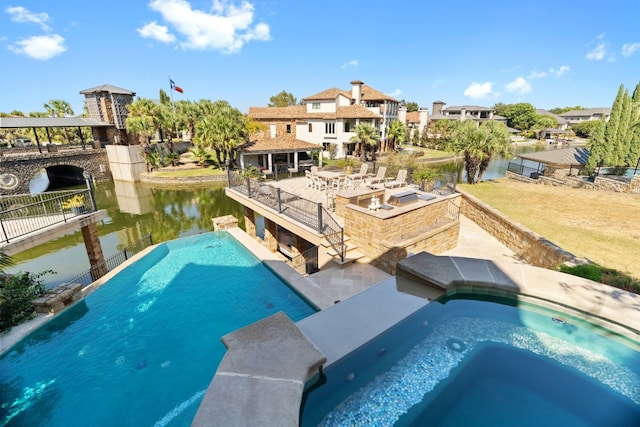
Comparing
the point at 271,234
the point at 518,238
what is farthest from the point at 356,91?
the point at 518,238

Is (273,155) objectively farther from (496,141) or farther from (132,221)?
(496,141)

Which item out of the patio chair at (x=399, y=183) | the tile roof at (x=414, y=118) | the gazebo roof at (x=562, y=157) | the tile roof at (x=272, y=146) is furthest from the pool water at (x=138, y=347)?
the tile roof at (x=414, y=118)

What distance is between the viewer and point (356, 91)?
138 ft

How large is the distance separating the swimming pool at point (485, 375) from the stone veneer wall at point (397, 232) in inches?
162

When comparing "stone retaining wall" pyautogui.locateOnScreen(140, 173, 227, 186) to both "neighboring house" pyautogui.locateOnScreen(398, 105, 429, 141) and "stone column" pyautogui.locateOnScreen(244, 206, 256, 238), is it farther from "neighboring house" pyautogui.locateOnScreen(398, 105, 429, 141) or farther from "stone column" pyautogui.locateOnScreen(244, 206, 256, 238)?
"neighboring house" pyautogui.locateOnScreen(398, 105, 429, 141)

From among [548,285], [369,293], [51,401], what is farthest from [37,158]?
[548,285]

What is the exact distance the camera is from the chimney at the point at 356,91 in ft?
136

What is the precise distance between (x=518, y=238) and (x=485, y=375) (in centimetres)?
837

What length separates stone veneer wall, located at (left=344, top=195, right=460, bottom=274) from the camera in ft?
29.2

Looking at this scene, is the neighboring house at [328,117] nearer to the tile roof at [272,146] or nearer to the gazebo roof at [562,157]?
the tile roof at [272,146]

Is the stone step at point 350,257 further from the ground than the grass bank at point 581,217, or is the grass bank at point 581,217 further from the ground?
the grass bank at point 581,217

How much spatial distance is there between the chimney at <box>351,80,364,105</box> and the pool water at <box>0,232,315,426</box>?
1485 inches

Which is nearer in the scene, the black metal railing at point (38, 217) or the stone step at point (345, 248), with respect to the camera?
the black metal railing at point (38, 217)

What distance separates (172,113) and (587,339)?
43.5m
